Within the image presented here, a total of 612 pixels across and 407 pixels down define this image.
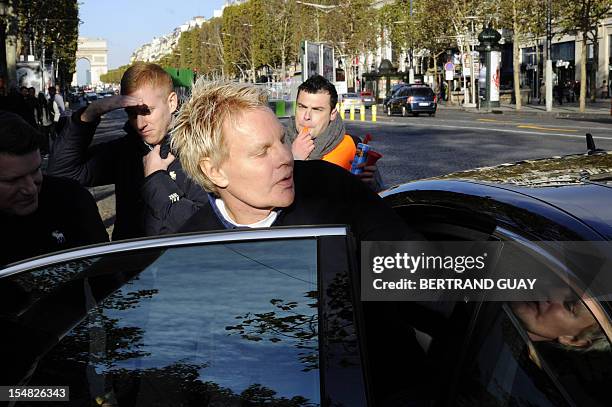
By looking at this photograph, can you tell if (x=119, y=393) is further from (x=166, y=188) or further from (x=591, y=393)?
(x=166, y=188)

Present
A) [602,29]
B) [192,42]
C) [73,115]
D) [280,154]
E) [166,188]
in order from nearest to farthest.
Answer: [280,154], [166,188], [73,115], [602,29], [192,42]

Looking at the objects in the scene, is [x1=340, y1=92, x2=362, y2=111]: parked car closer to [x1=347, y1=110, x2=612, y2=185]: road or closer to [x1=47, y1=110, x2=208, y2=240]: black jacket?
[x1=347, y1=110, x2=612, y2=185]: road

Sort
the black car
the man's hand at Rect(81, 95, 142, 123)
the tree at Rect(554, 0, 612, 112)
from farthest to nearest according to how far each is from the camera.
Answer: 1. the black car
2. the tree at Rect(554, 0, 612, 112)
3. the man's hand at Rect(81, 95, 142, 123)

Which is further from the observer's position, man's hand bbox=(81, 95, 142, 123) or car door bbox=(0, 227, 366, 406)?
man's hand bbox=(81, 95, 142, 123)

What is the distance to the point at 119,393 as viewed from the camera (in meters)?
1.69

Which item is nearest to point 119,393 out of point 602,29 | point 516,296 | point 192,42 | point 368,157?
point 516,296

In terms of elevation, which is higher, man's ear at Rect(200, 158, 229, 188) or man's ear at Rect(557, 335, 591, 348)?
man's ear at Rect(200, 158, 229, 188)

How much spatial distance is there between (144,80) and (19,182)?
995 mm

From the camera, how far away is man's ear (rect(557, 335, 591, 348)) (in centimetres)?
176

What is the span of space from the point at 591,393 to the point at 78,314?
996 millimetres

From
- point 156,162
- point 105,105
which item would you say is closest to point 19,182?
point 156,162

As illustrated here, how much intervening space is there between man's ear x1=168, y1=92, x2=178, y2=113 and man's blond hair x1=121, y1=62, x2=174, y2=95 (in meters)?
0.02

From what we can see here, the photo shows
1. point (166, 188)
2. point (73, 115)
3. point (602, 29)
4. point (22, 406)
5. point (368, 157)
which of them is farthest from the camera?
point (602, 29)

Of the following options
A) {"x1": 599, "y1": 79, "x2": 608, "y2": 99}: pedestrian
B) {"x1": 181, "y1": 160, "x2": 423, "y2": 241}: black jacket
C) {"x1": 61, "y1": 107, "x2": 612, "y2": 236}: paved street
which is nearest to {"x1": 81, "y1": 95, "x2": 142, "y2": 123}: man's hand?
{"x1": 181, "y1": 160, "x2": 423, "y2": 241}: black jacket
